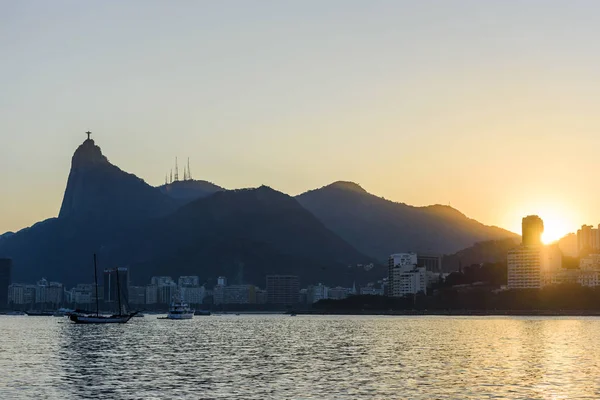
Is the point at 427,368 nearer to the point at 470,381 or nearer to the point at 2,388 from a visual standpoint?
the point at 470,381

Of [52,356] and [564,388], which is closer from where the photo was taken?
[564,388]

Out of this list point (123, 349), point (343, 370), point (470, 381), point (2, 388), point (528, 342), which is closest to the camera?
point (2, 388)

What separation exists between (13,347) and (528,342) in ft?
275

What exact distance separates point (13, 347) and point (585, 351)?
8661cm

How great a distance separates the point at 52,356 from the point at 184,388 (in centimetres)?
4689

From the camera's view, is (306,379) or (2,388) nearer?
(2,388)

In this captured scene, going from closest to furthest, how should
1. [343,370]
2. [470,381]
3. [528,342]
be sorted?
[470,381] < [343,370] < [528,342]

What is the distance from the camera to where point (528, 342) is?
14675 centimetres

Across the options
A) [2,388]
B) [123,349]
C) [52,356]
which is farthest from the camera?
[123,349]

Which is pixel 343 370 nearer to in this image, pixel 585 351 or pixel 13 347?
pixel 585 351

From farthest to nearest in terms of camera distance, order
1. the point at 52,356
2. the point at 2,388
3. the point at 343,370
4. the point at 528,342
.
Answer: the point at 528,342
the point at 52,356
the point at 343,370
the point at 2,388

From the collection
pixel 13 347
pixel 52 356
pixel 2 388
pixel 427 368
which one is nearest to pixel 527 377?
pixel 427 368

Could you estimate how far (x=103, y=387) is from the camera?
7825 centimetres

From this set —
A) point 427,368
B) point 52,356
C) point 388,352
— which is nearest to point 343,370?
point 427,368
